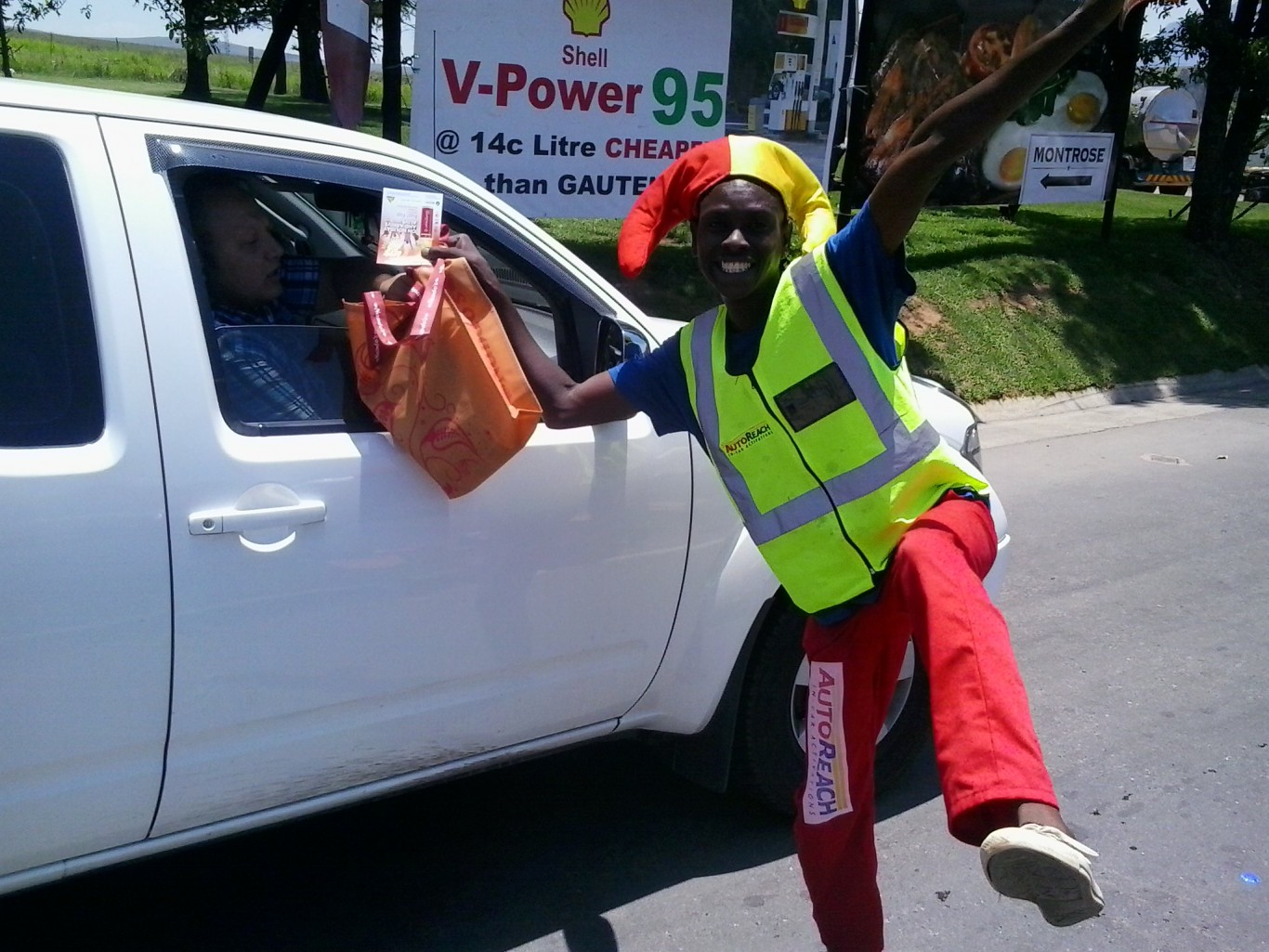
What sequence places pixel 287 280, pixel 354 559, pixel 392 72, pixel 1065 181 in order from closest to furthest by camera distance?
pixel 354 559
pixel 287 280
pixel 392 72
pixel 1065 181

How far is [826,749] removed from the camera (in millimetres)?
2598

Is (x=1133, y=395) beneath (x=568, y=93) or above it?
beneath

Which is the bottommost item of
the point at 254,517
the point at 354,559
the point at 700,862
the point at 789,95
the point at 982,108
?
the point at 700,862

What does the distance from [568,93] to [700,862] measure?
18.6 feet

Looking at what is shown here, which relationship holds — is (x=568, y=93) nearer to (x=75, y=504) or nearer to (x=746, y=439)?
(x=746, y=439)

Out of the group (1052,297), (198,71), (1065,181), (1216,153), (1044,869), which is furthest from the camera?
(198,71)

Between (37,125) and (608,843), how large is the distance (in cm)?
232

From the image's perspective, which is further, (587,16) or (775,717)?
(587,16)

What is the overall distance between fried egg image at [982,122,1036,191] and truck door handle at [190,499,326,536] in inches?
399

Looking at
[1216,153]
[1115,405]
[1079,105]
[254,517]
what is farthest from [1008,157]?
[254,517]

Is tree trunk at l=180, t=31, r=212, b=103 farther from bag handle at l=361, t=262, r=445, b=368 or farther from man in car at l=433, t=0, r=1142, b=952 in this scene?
man in car at l=433, t=0, r=1142, b=952

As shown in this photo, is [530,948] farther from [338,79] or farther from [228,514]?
[338,79]

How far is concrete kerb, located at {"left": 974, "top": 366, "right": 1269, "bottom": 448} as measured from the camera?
920 cm

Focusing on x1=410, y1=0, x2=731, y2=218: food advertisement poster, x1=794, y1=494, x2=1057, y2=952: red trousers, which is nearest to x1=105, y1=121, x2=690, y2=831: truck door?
x1=794, y1=494, x2=1057, y2=952: red trousers
